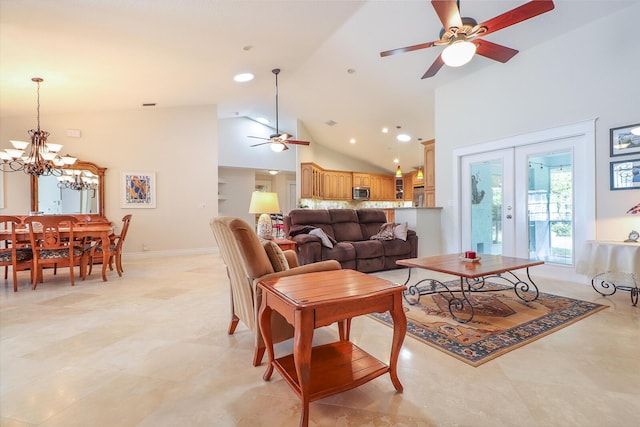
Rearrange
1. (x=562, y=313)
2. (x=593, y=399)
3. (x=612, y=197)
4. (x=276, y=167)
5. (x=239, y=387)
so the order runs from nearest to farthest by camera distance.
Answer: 1. (x=593, y=399)
2. (x=239, y=387)
3. (x=562, y=313)
4. (x=612, y=197)
5. (x=276, y=167)

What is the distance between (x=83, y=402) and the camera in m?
1.59

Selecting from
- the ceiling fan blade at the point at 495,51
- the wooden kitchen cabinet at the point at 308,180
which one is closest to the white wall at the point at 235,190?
the wooden kitchen cabinet at the point at 308,180

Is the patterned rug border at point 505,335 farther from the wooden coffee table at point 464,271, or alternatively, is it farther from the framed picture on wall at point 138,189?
the framed picture on wall at point 138,189

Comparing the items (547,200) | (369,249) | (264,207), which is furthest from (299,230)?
(547,200)

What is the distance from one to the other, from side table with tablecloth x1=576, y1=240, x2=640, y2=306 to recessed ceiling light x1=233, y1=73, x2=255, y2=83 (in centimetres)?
533

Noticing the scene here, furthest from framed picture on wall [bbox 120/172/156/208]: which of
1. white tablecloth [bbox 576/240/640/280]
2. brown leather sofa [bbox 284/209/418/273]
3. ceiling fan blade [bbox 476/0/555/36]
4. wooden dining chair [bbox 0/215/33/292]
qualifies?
white tablecloth [bbox 576/240/640/280]

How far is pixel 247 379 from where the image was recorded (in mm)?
1792

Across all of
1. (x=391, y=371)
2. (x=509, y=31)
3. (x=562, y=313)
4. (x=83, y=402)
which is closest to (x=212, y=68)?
(x=509, y=31)

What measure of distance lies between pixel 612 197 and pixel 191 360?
4.65m

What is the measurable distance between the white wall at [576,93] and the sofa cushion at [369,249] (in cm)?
234

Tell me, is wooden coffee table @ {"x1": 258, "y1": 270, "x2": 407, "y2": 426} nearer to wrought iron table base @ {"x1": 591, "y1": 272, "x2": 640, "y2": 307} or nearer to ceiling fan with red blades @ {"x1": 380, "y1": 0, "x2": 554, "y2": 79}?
ceiling fan with red blades @ {"x1": 380, "y1": 0, "x2": 554, "y2": 79}

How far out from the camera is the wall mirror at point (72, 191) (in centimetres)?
565

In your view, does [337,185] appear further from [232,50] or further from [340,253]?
[232,50]

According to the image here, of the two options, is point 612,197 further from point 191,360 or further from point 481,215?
point 191,360
